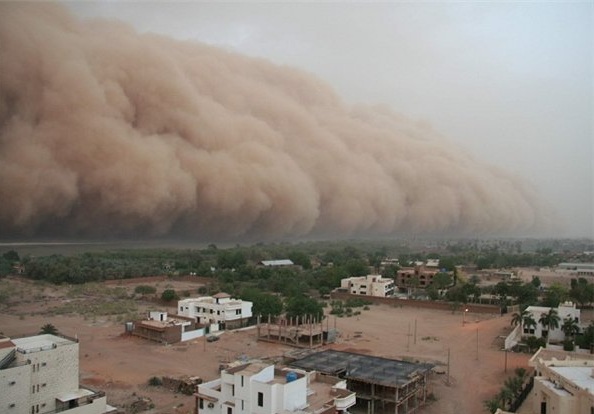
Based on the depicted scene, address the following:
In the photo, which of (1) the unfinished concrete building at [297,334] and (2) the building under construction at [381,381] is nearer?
(2) the building under construction at [381,381]

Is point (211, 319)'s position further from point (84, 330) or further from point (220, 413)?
point (220, 413)

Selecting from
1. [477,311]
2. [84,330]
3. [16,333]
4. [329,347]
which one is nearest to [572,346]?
[329,347]

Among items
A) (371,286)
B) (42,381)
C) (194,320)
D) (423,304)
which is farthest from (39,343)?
(371,286)

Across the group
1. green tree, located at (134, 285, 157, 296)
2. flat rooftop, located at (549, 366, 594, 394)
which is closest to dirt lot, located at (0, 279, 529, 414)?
flat rooftop, located at (549, 366, 594, 394)

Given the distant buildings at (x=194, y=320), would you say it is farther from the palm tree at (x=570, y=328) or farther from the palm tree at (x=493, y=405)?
the palm tree at (x=570, y=328)

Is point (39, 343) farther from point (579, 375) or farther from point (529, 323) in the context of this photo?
point (529, 323)

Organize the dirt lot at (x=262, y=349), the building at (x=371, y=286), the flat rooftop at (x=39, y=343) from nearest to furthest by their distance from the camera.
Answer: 1. the flat rooftop at (x=39, y=343)
2. the dirt lot at (x=262, y=349)
3. the building at (x=371, y=286)

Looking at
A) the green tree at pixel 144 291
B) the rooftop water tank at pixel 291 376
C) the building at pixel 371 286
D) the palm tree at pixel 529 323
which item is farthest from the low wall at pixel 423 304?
the rooftop water tank at pixel 291 376
